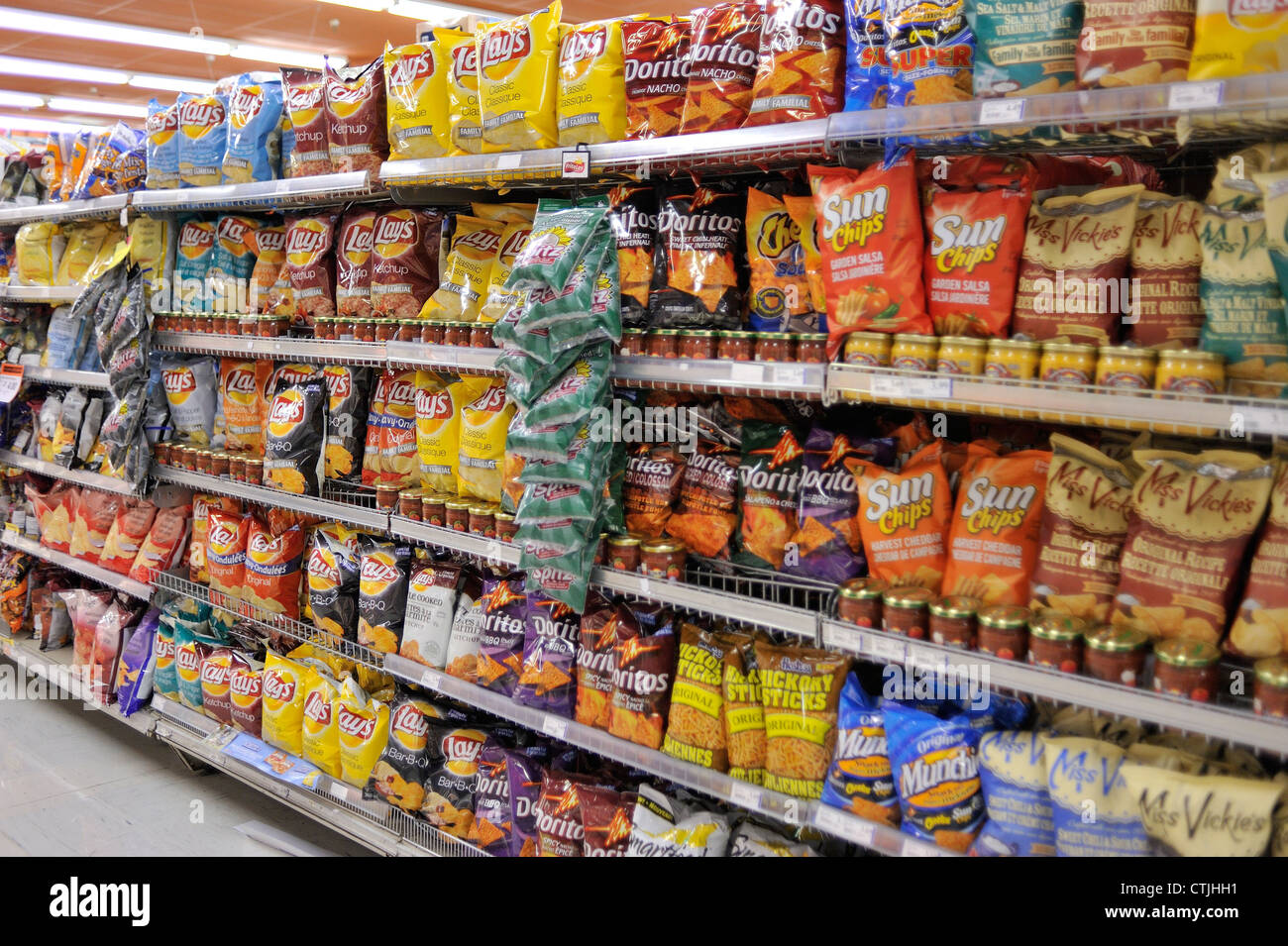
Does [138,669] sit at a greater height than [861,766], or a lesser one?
lesser

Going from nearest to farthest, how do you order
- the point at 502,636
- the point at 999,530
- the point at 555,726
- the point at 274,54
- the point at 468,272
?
1. the point at 999,530
2. the point at 555,726
3. the point at 502,636
4. the point at 468,272
5. the point at 274,54

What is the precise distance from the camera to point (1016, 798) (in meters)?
1.64

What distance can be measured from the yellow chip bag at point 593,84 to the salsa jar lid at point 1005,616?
132 cm

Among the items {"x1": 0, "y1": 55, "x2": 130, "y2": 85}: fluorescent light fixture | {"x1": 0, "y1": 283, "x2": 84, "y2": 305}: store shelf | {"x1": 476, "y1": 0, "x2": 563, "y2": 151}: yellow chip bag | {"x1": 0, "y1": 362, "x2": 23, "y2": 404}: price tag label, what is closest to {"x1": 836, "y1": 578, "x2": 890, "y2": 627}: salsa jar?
{"x1": 476, "y1": 0, "x2": 563, "y2": 151}: yellow chip bag

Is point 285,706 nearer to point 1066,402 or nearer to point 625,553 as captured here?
point 625,553

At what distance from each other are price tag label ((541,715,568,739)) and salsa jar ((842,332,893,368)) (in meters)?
1.15

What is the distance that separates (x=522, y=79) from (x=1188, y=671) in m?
1.85

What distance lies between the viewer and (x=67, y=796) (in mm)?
3326

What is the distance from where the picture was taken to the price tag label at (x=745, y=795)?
1973 millimetres

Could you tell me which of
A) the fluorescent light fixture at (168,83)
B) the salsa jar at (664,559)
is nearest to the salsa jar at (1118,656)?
the salsa jar at (664,559)

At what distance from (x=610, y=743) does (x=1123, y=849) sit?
111 cm

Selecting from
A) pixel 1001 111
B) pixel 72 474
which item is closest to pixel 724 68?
pixel 1001 111

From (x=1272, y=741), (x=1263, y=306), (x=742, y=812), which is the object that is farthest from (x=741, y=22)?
(x=742, y=812)

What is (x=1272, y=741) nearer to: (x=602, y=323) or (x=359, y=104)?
(x=602, y=323)
